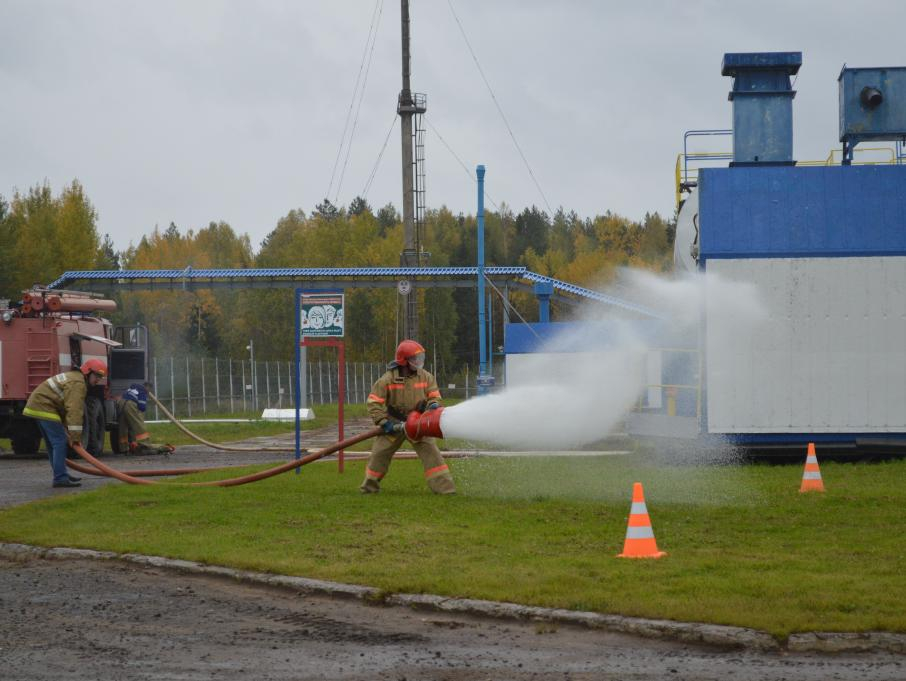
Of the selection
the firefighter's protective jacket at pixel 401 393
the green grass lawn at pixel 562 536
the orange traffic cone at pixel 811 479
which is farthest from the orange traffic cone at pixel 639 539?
the firefighter's protective jacket at pixel 401 393

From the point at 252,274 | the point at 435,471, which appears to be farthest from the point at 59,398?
the point at 252,274

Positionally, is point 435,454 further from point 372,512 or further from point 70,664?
point 70,664

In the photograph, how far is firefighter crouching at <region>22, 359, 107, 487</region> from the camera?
1584 cm

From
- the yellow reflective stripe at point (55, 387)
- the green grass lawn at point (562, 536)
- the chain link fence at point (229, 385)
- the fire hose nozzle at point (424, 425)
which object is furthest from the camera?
the chain link fence at point (229, 385)

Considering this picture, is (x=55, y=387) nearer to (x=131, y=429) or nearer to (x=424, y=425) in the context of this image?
(x=424, y=425)

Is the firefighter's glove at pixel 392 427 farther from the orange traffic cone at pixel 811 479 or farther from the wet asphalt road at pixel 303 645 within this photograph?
the wet asphalt road at pixel 303 645

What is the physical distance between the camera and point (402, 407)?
47.3ft

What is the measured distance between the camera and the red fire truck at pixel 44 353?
2378 centimetres

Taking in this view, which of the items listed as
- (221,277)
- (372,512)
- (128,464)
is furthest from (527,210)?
(372,512)

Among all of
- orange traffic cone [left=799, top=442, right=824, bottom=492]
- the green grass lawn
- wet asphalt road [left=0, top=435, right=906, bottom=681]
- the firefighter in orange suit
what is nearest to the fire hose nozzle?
the firefighter in orange suit

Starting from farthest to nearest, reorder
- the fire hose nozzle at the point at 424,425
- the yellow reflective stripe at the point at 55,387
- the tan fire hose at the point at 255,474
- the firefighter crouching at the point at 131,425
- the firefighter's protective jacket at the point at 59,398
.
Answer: the firefighter crouching at the point at 131,425 → the yellow reflective stripe at the point at 55,387 → the firefighter's protective jacket at the point at 59,398 → the tan fire hose at the point at 255,474 → the fire hose nozzle at the point at 424,425

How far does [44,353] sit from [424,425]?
42.4 feet

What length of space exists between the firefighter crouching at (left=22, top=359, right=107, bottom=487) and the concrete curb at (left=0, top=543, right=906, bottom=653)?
254 inches

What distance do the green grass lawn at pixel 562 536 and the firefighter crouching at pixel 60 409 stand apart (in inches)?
46.8
